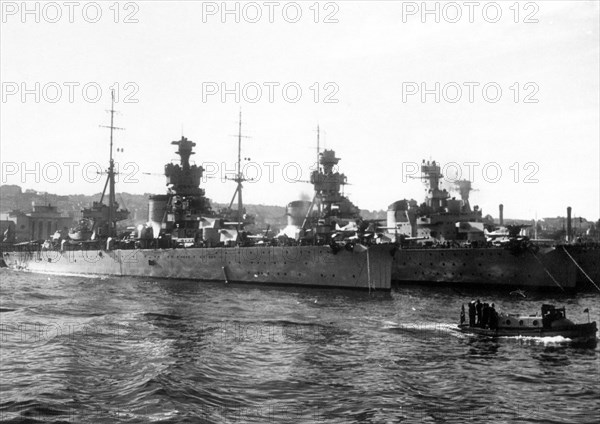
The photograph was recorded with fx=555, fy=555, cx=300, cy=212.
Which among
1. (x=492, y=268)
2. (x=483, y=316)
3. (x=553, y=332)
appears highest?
(x=492, y=268)

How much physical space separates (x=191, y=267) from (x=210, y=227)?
15.0 feet

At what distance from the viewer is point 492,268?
37906 mm

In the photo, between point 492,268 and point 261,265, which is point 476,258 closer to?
point 492,268

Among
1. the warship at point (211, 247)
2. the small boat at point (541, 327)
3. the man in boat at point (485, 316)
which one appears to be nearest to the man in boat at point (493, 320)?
the small boat at point (541, 327)

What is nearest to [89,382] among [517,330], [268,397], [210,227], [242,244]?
[268,397]

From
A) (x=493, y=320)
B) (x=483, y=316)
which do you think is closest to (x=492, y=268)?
(x=483, y=316)

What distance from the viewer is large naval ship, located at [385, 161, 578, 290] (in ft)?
122

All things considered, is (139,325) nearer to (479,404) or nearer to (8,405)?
(8,405)

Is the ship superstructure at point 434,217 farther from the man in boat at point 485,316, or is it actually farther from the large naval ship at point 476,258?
the man in boat at point 485,316

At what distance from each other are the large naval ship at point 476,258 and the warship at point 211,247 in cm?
528

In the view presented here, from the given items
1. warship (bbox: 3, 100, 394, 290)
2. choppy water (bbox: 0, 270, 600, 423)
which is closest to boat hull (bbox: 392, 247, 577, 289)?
warship (bbox: 3, 100, 394, 290)

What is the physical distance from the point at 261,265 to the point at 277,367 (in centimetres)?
2142

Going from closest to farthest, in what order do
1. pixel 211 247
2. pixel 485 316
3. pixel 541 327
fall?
pixel 541 327 < pixel 485 316 < pixel 211 247

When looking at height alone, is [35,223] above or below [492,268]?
above
